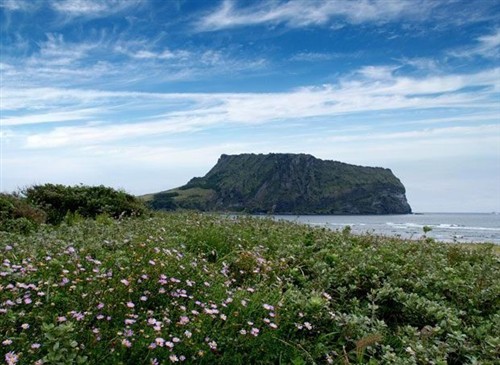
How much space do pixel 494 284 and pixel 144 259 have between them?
5058 millimetres

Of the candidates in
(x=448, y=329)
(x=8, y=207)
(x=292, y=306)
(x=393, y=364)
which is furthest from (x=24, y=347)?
(x=8, y=207)

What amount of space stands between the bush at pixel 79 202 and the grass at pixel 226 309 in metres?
9.81

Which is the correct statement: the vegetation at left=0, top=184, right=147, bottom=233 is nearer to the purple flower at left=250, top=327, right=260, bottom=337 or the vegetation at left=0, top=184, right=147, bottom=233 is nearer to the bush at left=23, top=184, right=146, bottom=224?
the bush at left=23, top=184, right=146, bottom=224

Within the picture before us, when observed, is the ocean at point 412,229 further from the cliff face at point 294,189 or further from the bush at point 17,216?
the cliff face at point 294,189

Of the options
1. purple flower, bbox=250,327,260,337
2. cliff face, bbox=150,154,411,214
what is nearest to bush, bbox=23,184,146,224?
purple flower, bbox=250,327,260,337

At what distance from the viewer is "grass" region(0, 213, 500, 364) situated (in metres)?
3.94

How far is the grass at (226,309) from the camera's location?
3.94m

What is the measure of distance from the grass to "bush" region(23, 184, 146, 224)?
9809 millimetres

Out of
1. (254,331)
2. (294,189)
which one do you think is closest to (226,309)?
(254,331)

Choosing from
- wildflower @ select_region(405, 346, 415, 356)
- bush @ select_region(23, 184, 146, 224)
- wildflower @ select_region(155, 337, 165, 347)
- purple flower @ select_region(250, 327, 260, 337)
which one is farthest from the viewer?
bush @ select_region(23, 184, 146, 224)

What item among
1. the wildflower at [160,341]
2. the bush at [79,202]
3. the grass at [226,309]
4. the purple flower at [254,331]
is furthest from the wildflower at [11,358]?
the bush at [79,202]

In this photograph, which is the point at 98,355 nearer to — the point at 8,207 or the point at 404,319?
the point at 404,319

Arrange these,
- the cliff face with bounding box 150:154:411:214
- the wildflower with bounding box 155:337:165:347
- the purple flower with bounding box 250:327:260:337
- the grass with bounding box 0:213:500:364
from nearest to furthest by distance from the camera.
Answer: the wildflower with bounding box 155:337:165:347
the grass with bounding box 0:213:500:364
the purple flower with bounding box 250:327:260:337
the cliff face with bounding box 150:154:411:214

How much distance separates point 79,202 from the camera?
1769 centimetres
